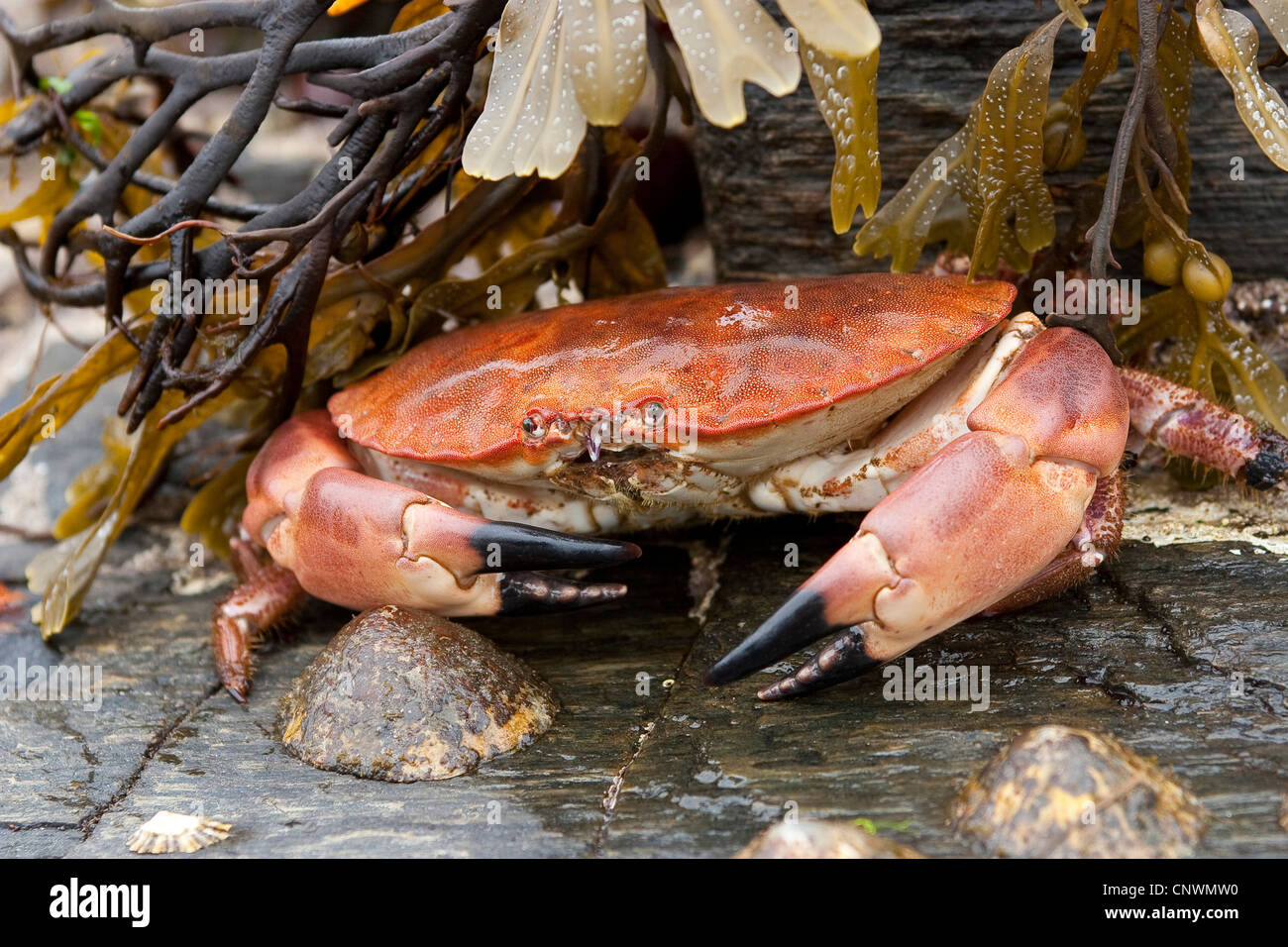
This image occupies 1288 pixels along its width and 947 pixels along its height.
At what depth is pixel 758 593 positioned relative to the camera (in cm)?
268

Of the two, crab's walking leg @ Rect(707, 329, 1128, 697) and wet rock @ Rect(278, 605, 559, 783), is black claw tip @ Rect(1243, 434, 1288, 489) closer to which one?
crab's walking leg @ Rect(707, 329, 1128, 697)

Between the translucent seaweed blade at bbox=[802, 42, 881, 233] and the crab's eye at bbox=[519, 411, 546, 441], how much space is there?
769mm

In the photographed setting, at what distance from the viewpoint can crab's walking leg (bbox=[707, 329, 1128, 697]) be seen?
1.98 meters

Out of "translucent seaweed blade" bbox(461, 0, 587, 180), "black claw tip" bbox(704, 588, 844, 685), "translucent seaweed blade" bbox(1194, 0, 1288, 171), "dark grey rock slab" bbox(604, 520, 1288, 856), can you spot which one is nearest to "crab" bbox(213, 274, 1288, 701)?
"black claw tip" bbox(704, 588, 844, 685)

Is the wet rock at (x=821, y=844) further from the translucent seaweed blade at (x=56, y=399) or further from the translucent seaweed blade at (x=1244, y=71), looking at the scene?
the translucent seaweed blade at (x=56, y=399)

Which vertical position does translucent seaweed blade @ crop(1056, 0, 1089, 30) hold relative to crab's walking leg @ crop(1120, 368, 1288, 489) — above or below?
above

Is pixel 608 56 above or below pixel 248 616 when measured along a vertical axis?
above

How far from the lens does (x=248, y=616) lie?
276 centimetres

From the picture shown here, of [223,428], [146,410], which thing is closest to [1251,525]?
[146,410]

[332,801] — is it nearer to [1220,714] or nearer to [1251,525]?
[1220,714]

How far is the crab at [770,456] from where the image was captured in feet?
6.65

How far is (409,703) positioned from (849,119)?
1.53m

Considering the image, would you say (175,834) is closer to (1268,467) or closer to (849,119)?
(849,119)

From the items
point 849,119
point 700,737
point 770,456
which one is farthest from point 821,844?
point 849,119
